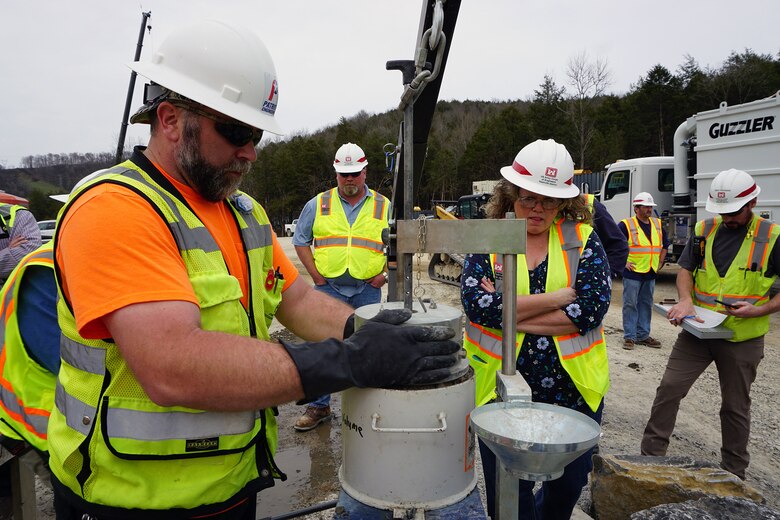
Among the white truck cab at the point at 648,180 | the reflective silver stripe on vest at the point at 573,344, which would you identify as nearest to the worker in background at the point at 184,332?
the reflective silver stripe on vest at the point at 573,344

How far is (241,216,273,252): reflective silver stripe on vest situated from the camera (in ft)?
5.33

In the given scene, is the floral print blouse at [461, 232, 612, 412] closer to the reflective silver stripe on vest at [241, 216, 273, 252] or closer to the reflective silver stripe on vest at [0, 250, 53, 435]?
the reflective silver stripe on vest at [241, 216, 273, 252]

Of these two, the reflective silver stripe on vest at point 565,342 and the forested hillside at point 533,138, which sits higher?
the forested hillside at point 533,138

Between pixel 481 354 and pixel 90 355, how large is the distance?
156cm

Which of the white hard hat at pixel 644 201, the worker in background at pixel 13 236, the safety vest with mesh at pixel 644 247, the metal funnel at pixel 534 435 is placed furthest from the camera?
the white hard hat at pixel 644 201

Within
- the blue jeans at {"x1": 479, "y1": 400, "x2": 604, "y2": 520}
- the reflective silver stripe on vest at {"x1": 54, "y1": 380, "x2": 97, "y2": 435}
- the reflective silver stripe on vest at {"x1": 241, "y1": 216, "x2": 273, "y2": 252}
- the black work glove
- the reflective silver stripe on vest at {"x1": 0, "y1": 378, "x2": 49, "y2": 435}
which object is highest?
the reflective silver stripe on vest at {"x1": 241, "y1": 216, "x2": 273, "y2": 252}

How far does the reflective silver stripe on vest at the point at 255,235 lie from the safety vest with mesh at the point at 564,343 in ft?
3.37

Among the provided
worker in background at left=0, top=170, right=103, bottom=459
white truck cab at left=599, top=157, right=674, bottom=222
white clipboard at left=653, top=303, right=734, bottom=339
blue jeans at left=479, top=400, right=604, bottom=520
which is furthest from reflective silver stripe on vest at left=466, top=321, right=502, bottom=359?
white truck cab at left=599, top=157, right=674, bottom=222

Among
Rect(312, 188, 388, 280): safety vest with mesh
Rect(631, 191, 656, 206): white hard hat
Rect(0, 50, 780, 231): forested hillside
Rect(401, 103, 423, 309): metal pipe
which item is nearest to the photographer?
Rect(401, 103, 423, 309): metal pipe

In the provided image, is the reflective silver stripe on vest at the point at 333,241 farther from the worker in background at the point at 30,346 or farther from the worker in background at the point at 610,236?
the worker in background at the point at 30,346

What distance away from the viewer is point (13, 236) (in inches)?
176

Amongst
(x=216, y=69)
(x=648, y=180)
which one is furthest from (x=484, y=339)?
(x=648, y=180)

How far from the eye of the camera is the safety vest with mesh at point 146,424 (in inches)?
49.9

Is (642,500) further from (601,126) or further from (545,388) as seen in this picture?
(601,126)
